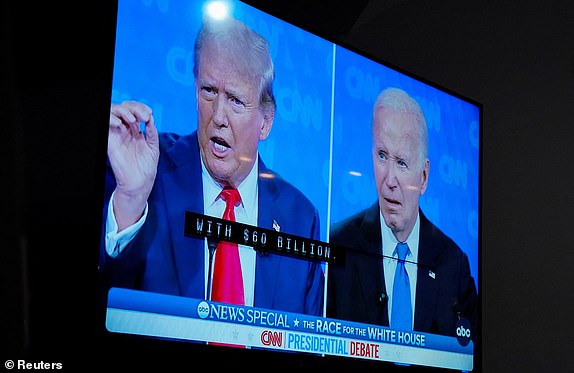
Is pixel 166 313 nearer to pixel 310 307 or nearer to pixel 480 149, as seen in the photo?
pixel 310 307

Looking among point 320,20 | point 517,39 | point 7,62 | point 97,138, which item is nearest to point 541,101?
point 517,39

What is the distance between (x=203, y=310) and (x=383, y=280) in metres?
0.68

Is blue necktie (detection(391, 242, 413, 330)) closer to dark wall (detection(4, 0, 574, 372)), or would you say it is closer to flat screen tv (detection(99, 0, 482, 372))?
flat screen tv (detection(99, 0, 482, 372))

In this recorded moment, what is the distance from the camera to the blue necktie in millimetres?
2334

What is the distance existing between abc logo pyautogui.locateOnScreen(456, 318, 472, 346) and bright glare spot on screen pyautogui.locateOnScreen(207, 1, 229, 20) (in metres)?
1.25

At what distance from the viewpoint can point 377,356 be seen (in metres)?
2.25

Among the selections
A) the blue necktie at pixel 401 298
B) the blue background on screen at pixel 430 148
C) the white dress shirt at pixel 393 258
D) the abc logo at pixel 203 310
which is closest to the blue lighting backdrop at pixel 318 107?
the blue background on screen at pixel 430 148

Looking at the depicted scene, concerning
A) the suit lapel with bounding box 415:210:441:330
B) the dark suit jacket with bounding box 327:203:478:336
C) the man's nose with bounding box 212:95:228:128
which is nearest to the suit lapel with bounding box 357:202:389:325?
the dark suit jacket with bounding box 327:203:478:336

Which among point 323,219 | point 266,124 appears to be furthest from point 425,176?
point 266,124

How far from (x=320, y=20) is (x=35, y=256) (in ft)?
5.52

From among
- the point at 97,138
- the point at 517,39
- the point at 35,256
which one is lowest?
the point at 35,256

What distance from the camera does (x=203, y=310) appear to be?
184 cm

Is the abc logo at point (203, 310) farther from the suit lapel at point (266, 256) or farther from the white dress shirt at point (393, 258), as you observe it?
the white dress shirt at point (393, 258)

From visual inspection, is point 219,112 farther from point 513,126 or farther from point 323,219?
point 513,126
